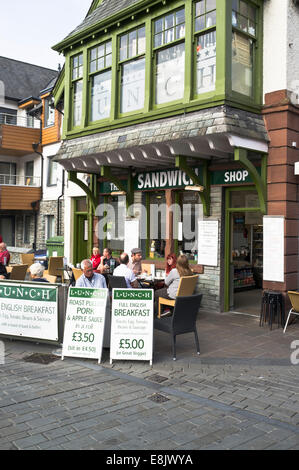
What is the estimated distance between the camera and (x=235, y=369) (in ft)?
21.3

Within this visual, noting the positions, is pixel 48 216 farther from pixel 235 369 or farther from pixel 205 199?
pixel 235 369

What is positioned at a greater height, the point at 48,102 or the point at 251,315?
the point at 48,102

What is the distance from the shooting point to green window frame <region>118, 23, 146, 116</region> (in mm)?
11203

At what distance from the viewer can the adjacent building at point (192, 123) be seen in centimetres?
931

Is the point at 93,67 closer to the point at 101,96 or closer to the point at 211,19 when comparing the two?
Answer: the point at 101,96

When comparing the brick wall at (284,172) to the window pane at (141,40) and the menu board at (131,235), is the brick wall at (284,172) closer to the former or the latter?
the window pane at (141,40)

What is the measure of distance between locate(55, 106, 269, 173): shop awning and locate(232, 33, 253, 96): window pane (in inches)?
23.6

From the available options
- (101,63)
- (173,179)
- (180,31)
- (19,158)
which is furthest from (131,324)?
(19,158)

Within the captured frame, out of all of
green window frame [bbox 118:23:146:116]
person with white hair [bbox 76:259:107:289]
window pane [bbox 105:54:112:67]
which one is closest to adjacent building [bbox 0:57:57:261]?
window pane [bbox 105:54:112:67]

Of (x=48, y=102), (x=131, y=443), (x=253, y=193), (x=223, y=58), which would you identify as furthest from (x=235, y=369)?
(x=48, y=102)

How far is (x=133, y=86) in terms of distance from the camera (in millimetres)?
11477

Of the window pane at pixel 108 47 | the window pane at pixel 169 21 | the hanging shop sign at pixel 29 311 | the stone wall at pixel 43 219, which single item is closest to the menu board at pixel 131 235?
the window pane at pixel 108 47

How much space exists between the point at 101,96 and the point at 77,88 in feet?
4.75

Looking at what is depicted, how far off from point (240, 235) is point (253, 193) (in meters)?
4.52
